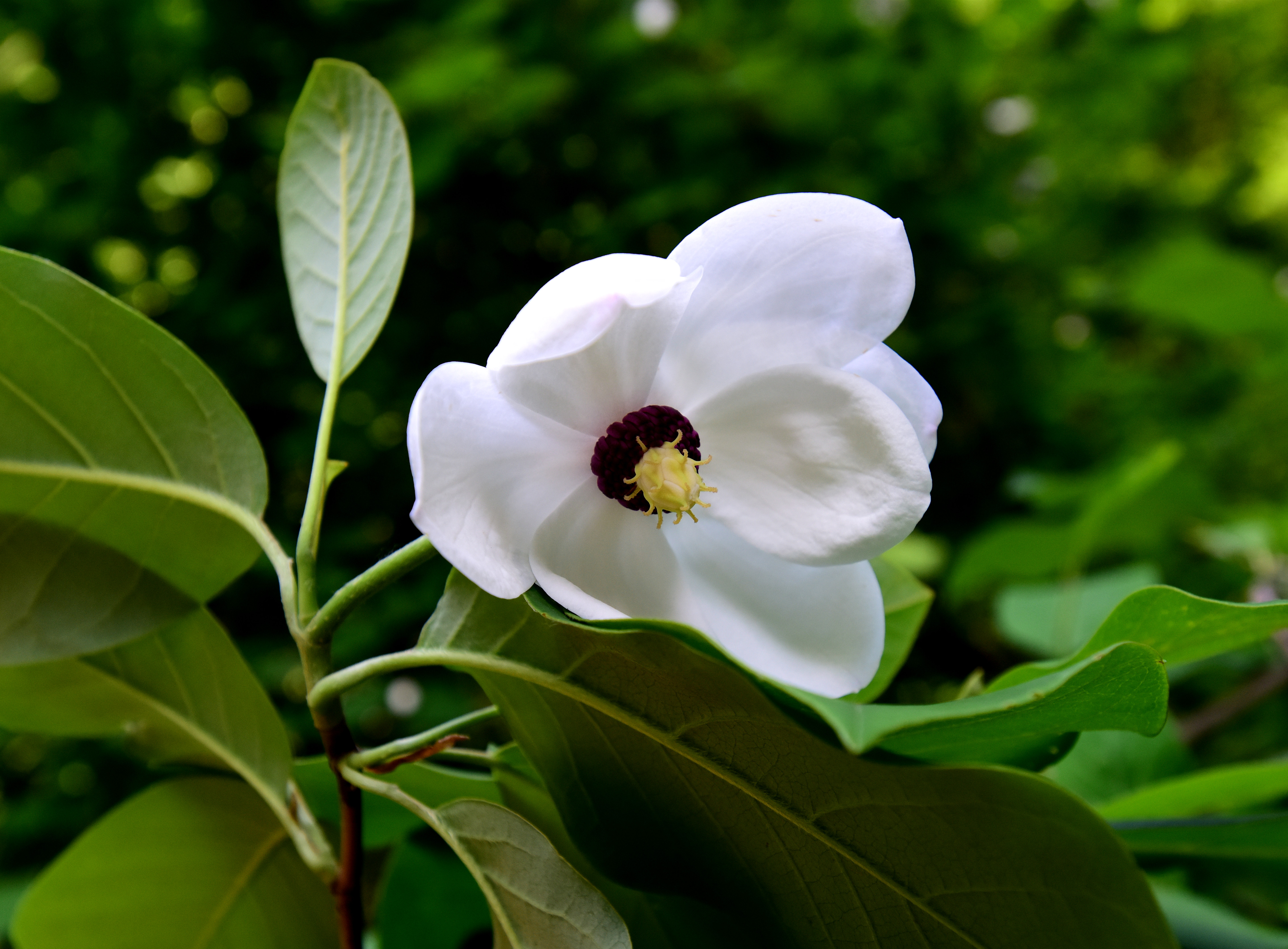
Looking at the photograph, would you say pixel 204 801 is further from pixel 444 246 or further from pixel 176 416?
pixel 444 246

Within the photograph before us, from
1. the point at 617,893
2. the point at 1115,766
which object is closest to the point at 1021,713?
the point at 617,893

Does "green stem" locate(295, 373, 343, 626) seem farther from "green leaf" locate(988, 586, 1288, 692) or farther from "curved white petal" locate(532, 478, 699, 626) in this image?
"green leaf" locate(988, 586, 1288, 692)

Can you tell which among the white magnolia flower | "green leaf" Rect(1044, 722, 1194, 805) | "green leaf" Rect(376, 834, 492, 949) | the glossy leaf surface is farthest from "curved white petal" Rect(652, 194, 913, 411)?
"green leaf" Rect(1044, 722, 1194, 805)

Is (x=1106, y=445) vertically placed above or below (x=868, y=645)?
below

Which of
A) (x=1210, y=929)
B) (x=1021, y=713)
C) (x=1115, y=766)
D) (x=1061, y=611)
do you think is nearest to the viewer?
(x=1021, y=713)

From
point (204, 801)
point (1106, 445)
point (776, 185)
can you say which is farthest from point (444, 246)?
point (1106, 445)

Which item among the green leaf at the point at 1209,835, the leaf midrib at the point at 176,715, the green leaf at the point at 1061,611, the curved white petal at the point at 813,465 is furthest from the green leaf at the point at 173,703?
the green leaf at the point at 1061,611

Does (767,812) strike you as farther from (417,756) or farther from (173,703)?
(173,703)
